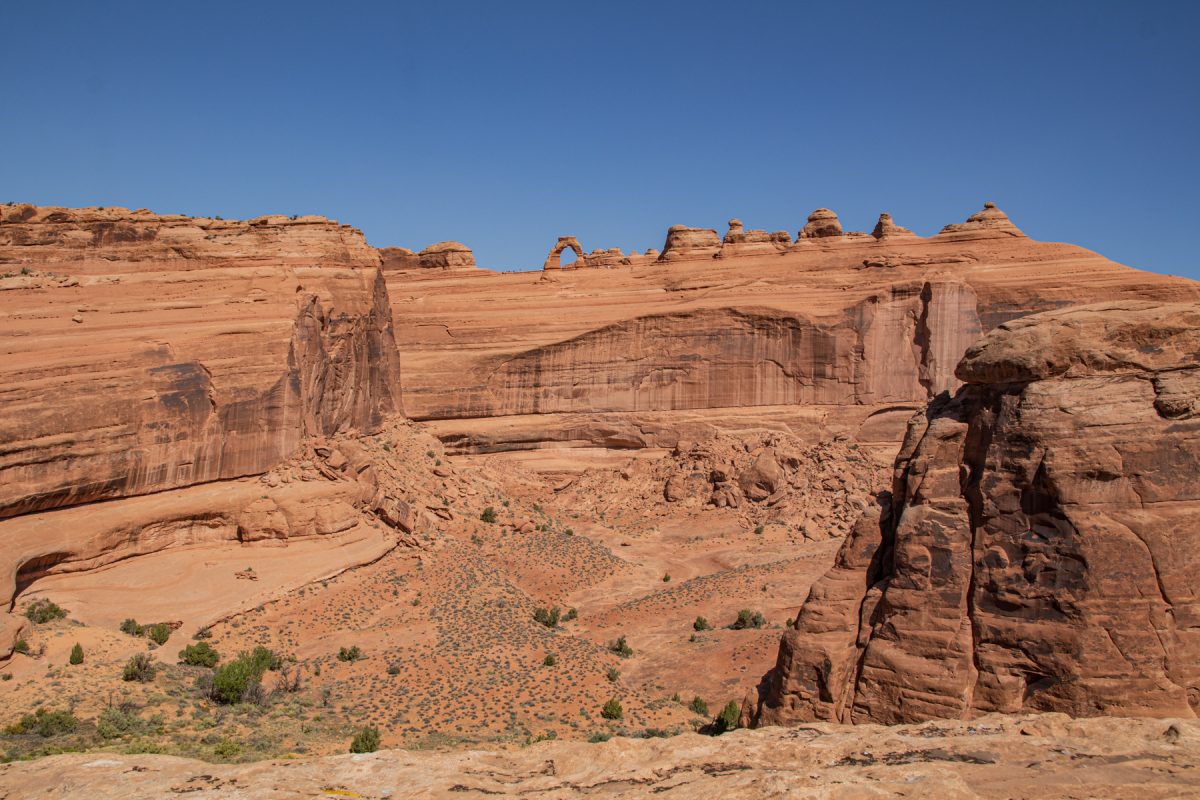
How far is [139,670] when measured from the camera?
2144 centimetres

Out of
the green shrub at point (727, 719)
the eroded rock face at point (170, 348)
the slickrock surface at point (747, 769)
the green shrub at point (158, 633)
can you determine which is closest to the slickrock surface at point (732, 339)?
the eroded rock face at point (170, 348)

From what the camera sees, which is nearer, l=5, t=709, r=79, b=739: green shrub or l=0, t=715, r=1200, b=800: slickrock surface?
l=0, t=715, r=1200, b=800: slickrock surface

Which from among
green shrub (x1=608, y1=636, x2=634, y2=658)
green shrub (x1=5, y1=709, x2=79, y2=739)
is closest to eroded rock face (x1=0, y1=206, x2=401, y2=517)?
green shrub (x1=5, y1=709, x2=79, y2=739)

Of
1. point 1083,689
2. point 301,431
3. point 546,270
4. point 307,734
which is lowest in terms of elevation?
point 307,734

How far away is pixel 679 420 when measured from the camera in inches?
1751

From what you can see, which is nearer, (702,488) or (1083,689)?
(1083,689)

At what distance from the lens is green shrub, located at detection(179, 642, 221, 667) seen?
2316cm

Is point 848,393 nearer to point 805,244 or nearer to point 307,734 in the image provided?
point 805,244

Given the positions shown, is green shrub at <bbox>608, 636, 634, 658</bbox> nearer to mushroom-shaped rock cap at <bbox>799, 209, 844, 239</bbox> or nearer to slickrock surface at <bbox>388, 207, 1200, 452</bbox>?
slickrock surface at <bbox>388, 207, 1200, 452</bbox>

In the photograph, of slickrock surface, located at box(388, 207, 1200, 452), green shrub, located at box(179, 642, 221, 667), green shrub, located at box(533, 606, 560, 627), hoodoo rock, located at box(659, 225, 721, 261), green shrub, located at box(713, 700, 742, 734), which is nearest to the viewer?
green shrub, located at box(713, 700, 742, 734)

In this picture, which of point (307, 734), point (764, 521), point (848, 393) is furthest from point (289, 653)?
point (848, 393)

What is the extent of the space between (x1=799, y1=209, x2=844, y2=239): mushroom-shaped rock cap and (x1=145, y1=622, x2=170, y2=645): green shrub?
33.8 meters

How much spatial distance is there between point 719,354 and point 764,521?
28.5 feet

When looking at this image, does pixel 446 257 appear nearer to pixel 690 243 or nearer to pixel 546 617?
pixel 690 243
